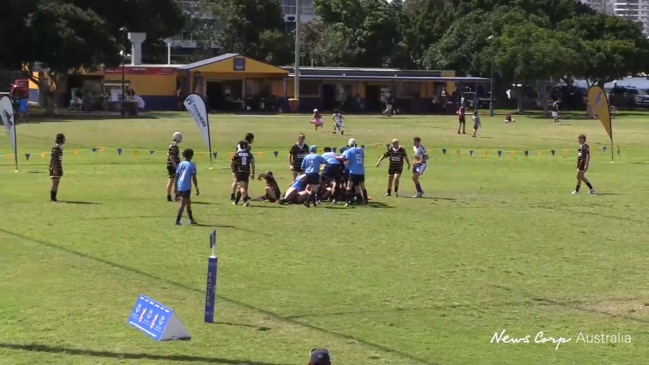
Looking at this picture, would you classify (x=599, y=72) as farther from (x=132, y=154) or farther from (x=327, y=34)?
(x=132, y=154)

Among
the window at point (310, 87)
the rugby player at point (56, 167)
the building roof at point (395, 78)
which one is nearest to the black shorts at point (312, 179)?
the rugby player at point (56, 167)

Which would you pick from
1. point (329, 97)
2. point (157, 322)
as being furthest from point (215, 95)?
point (157, 322)

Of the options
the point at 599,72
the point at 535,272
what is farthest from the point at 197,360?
the point at 599,72

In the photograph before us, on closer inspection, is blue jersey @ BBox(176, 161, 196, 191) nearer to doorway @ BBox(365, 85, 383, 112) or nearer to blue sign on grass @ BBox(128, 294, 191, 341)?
blue sign on grass @ BBox(128, 294, 191, 341)

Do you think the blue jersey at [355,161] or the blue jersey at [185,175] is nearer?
the blue jersey at [185,175]

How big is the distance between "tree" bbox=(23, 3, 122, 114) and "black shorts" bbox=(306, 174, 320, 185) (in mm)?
44275

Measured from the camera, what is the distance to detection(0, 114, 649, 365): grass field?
11.9 meters

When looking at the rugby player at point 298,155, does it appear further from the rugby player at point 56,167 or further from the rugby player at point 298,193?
the rugby player at point 56,167

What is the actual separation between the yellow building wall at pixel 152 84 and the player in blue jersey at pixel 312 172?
5678 centimetres

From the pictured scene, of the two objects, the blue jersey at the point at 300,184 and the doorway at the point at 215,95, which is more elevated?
the doorway at the point at 215,95

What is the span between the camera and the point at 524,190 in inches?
1199

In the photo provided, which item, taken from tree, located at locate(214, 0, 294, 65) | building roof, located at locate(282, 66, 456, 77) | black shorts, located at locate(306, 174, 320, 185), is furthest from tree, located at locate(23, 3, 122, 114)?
black shorts, located at locate(306, 174, 320, 185)

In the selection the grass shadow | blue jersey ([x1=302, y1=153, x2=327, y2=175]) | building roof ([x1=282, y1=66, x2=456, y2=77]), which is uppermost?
building roof ([x1=282, y1=66, x2=456, y2=77])

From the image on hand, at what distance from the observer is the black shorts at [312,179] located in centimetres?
2557
